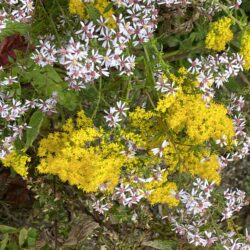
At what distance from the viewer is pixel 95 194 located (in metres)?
2.60

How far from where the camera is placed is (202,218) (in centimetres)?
264

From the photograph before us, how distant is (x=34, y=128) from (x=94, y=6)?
1.82 feet

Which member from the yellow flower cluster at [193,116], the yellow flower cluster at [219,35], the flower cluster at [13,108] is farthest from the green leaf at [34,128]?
the yellow flower cluster at [219,35]

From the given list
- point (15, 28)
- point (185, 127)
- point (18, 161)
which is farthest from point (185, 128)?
point (15, 28)

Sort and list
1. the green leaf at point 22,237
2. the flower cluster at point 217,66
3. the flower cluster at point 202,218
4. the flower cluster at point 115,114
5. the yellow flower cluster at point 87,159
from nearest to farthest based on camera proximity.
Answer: the yellow flower cluster at point 87,159, the flower cluster at point 115,114, the flower cluster at point 217,66, the flower cluster at point 202,218, the green leaf at point 22,237

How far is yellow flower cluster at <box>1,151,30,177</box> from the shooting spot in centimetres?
227

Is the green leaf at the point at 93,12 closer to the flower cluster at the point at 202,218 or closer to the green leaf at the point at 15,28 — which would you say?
the green leaf at the point at 15,28

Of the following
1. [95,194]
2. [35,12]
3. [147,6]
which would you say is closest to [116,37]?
[147,6]

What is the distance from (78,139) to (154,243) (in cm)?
102

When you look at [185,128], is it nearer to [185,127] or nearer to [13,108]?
[185,127]

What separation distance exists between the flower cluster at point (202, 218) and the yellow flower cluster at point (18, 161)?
661mm

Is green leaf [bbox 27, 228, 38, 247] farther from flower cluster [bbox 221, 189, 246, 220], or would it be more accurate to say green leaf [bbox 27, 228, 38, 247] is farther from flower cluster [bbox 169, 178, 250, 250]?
flower cluster [bbox 221, 189, 246, 220]

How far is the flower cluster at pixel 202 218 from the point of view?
2.49 metres

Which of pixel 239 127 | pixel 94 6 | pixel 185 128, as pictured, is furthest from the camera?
pixel 239 127
